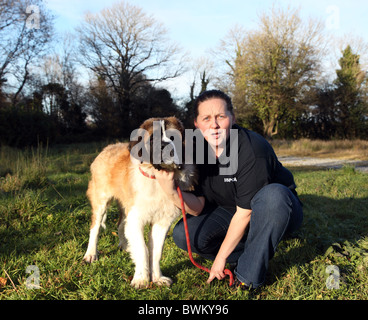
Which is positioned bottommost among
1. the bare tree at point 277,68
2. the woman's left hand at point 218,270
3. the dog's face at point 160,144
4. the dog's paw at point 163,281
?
the dog's paw at point 163,281

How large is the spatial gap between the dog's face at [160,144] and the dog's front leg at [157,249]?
683 mm

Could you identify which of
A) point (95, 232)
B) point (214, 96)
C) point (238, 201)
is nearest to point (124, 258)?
point (95, 232)

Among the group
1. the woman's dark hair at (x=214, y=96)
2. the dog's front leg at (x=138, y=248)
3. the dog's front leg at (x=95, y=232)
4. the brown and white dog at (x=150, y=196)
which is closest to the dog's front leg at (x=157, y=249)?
the brown and white dog at (x=150, y=196)

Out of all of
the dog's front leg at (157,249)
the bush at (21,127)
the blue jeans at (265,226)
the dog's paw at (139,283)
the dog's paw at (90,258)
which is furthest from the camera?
the bush at (21,127)

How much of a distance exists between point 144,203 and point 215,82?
24.9 metres

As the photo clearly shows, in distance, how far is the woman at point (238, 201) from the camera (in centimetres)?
256

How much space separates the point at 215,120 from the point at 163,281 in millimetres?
1574

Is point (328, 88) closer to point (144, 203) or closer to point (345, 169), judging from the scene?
point (345, 169)

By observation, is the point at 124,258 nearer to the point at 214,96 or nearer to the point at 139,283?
the point at 139,283

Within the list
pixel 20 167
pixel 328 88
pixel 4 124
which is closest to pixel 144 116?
pixel 4 124

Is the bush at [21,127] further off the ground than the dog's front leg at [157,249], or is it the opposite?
the bush at [21,127]

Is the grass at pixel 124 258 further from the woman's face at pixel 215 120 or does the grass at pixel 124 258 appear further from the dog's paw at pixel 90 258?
the woman's face at pixel 215 120

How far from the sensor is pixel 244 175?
2.71 metres

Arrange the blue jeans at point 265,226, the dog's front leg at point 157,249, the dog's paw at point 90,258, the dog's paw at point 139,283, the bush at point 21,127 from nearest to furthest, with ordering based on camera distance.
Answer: the blue jeans at point 265,226 < the dog's paw at point 139,283 < the dog's front leg at point 157,249 < the dog's paw at point 90,258 < the bush at point 21,127
